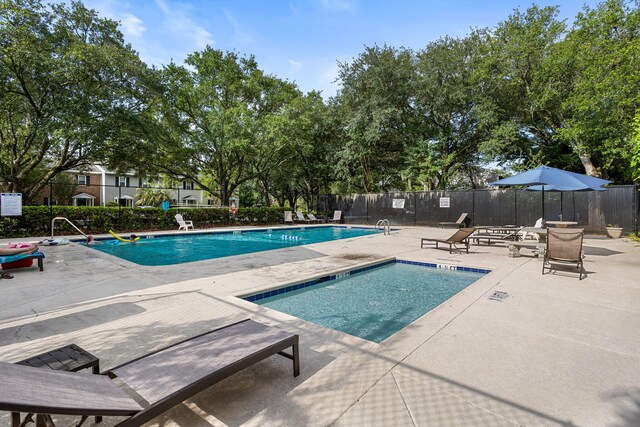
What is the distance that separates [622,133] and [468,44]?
373 inches

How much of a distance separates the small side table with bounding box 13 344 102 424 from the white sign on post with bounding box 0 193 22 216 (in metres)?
10.5

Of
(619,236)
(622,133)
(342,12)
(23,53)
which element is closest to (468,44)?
(622,133)

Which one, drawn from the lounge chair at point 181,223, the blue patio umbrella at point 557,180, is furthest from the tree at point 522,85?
the lounge chair at point 181,223

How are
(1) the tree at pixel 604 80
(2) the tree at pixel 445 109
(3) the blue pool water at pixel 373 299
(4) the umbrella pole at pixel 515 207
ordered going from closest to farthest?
(3) the blue pool water at pixel 373 299, (1) the tree at pixel 604 80, (4) the umbrella pole at pixel 515 207, (2) the tree at pixel 445 109

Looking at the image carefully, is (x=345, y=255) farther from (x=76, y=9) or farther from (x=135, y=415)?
(x=76, y=9)

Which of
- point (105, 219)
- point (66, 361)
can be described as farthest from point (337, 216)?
point (66, 361)

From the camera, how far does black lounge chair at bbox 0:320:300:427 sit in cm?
110

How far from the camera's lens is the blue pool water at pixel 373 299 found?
380 cm

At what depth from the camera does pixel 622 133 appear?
521 inches

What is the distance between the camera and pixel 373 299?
4695 mm

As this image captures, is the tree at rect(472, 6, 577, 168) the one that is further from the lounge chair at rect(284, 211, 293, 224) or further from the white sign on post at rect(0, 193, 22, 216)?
the white sign on post at rect(0, 193, 22, 216)

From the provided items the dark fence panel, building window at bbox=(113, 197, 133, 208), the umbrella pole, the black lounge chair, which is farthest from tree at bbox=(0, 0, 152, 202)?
the umbrella pole

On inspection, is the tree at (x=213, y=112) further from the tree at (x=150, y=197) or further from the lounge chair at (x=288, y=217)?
the tree at (x=150, y=197)

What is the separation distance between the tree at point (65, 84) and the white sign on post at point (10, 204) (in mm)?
3059
